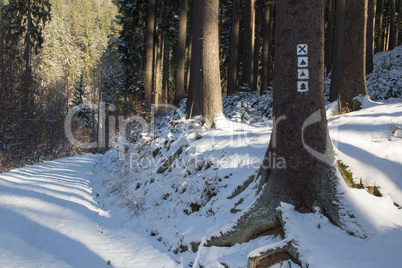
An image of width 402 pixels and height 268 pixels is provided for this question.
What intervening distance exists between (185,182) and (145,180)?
2.21 meters

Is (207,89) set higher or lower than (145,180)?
higher

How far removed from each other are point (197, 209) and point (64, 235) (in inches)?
102

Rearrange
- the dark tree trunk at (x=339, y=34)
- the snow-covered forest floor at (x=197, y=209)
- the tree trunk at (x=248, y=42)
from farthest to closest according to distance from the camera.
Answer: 1. the tree trunk at (x=248, y=42)
2. the dark tree trunk at (x=339, y=34)
3. the snow-covered forest floor at (x=197, y=209)

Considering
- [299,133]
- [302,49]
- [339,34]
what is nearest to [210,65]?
[302,49]

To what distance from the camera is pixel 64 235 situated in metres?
5.01

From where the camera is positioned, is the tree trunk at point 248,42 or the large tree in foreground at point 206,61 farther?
the tree trunk at point 248,42

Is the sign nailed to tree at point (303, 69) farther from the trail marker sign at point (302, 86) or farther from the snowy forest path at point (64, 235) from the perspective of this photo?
the snowy forest path at point (64, 235)

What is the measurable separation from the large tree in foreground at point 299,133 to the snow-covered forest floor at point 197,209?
0.60 ft

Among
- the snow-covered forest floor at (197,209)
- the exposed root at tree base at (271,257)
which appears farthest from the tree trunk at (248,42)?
the exposed root at tree base at (271,257)

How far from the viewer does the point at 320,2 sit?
3645mm

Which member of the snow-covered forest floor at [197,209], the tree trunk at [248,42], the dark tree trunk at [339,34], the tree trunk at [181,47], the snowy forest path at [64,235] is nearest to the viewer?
the snow-covered forest floor at [197,209]

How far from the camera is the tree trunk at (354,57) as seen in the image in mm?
7703

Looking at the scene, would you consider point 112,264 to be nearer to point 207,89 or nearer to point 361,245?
point 361,245

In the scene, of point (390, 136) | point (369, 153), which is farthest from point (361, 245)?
point (390, 136)
